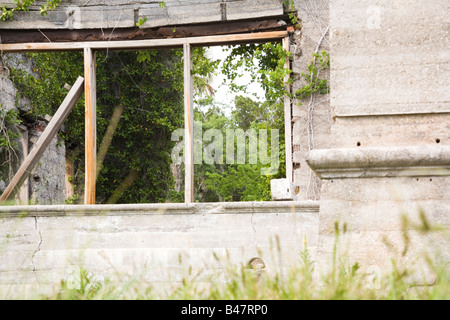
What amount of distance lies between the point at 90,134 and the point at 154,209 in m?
2.81

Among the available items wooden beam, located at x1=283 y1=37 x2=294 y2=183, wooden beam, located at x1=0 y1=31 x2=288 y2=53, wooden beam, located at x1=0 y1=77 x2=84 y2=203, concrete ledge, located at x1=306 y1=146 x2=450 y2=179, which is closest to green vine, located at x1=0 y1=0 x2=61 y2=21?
wooden beam, located at x1=0 y1=31 x2=288 y2=53

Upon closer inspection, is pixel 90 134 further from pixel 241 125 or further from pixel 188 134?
pixel 241 125

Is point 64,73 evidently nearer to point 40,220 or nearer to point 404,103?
point 40,220

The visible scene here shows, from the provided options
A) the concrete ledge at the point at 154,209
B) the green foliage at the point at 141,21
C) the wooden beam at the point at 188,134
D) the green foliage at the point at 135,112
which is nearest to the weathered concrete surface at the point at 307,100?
the wooden beam at the point at 188,134

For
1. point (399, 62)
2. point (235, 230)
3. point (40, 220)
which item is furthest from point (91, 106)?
point (399, 62)

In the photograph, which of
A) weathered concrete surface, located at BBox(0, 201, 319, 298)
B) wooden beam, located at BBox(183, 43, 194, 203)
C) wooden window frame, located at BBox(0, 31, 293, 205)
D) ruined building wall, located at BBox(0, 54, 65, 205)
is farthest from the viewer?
ruined building wall, located at BBox(0, 54, 65, 205)

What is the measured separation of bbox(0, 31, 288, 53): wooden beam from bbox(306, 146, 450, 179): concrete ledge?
514cm

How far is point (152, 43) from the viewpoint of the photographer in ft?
25.0

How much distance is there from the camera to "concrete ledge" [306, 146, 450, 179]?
2477 millimetres

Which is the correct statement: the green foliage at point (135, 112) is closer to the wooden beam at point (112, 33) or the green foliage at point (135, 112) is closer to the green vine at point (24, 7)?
the wooden beam at point (112, 33)

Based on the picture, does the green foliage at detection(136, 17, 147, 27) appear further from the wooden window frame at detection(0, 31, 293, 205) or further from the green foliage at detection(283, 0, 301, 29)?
the green foliage at detection(283, 0, 301, 29)

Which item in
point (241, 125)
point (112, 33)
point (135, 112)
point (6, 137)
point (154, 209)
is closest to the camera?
point (154, 209)

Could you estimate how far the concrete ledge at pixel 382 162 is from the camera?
248cm

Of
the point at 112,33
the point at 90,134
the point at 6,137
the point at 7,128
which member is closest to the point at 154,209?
the point at 90,134
